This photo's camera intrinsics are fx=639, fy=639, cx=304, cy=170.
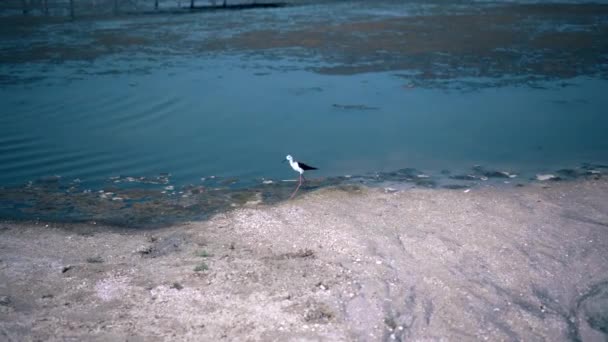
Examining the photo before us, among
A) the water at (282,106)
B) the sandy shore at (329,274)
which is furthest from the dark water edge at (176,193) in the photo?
the sandy shore at (329,274)

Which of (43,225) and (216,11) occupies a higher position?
(216,11)

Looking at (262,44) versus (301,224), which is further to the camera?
(262,44)

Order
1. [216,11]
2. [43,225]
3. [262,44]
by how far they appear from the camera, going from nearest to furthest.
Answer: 1. [43,225]
2. [262,44]
3. [216,11]

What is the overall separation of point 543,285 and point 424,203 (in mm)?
2774

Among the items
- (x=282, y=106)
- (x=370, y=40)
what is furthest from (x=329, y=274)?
(x=370, y=40)

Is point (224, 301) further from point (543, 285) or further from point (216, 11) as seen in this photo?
point (216, 11)

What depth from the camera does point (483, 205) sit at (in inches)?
386

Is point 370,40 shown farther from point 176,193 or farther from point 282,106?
point 176,193

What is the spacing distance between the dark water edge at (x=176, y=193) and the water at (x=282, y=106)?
0.17ft

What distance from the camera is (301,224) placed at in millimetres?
Result: 9055

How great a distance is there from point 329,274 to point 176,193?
4.25 meters

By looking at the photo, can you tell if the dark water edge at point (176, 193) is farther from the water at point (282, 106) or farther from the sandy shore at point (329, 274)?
the sandy shore at point (329, 274)

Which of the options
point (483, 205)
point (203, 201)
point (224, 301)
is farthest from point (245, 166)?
point (224, 301)

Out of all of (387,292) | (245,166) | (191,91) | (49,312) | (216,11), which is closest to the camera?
(49,312)
